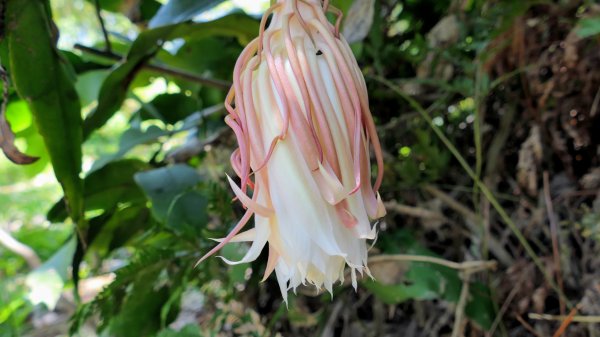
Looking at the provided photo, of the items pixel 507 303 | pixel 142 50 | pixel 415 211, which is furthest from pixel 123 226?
pixel 507 303

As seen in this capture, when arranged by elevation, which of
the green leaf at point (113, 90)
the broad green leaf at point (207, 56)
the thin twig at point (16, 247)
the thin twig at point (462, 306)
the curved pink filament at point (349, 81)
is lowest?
the thin twig at point (16, 247)

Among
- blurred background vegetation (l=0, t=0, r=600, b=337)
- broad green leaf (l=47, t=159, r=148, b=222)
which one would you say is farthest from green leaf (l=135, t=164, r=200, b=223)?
broad green leaf (l=47, t=159, r=148, b=222)

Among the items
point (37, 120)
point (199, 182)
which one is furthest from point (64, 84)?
point (199, 182)

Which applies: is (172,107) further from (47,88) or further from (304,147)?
(304,147)

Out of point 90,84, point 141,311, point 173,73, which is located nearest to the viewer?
point 141,311

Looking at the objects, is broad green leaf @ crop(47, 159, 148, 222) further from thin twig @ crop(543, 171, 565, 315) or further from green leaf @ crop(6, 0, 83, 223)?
thin twig @ crop(543, 171, 565, 315)

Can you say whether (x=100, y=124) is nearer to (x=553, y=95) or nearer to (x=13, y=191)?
(x=553, y=95)

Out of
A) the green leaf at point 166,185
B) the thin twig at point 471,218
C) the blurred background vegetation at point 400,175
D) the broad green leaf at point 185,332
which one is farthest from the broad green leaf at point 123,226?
the thin twig at point 471,218

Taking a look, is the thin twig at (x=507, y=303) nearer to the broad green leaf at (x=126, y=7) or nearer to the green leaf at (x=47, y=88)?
the green leaf at (x=47, y=88)
